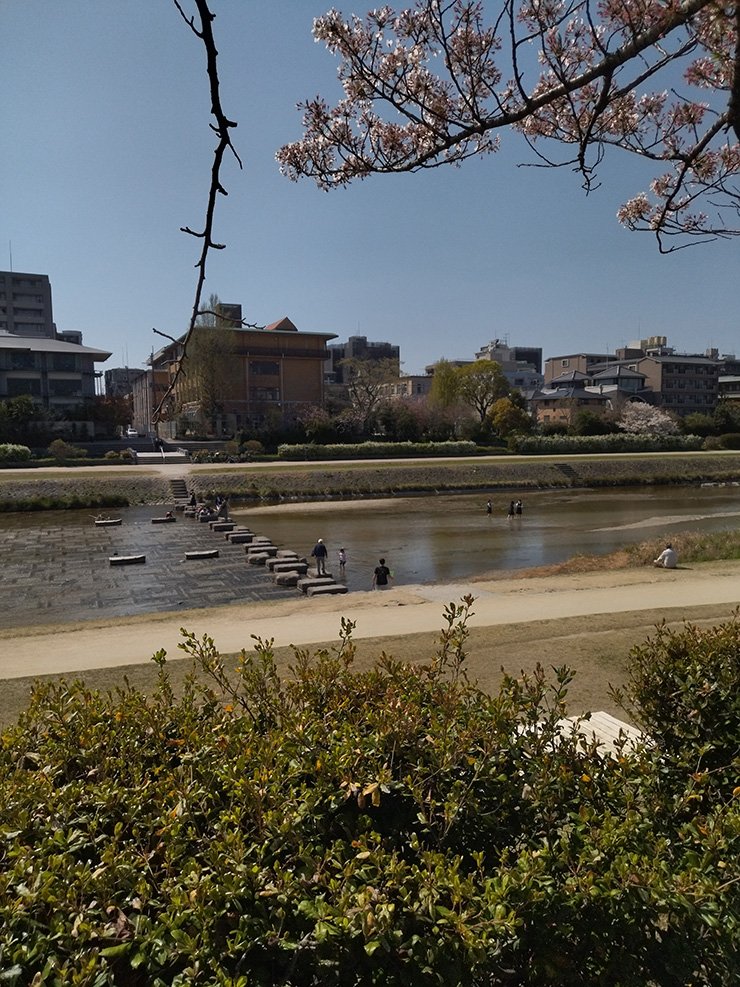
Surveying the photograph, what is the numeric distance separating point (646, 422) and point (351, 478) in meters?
38.0

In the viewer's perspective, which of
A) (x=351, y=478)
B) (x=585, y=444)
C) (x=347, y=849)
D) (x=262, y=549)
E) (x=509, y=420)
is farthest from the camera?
(x=509, y=420)

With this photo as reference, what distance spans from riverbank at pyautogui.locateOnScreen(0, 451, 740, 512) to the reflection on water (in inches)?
114

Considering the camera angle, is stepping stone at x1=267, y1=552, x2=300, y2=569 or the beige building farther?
the beige building

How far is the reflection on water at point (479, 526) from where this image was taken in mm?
22766

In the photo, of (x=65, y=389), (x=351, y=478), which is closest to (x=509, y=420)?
A: (x=351, y=478)

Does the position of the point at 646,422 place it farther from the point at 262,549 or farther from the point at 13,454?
the point at 13,454

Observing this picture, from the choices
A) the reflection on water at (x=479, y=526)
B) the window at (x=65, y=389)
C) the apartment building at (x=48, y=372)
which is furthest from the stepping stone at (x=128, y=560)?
the window at (x=65, y=389)

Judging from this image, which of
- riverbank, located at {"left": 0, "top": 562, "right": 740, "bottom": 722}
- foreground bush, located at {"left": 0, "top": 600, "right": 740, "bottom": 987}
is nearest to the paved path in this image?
riverbank, located at {"left": 0, "top": 562, "right": 740, "bottom": 722}

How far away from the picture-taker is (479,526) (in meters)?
30.0

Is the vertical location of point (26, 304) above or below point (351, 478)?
above

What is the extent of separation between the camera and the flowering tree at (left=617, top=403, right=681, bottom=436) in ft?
215

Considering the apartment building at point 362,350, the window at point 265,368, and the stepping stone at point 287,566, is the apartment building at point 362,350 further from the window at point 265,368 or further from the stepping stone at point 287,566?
the stepping stone at point 287,566

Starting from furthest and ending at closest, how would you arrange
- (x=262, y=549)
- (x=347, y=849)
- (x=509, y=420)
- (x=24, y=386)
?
(x=509, y=420)
(x=24, y=386)
(x=262, y=549)
(x=347, y=849)

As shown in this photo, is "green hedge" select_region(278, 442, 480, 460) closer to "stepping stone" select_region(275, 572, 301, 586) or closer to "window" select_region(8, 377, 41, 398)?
"window" select_region(8, 377, 41, 398)
